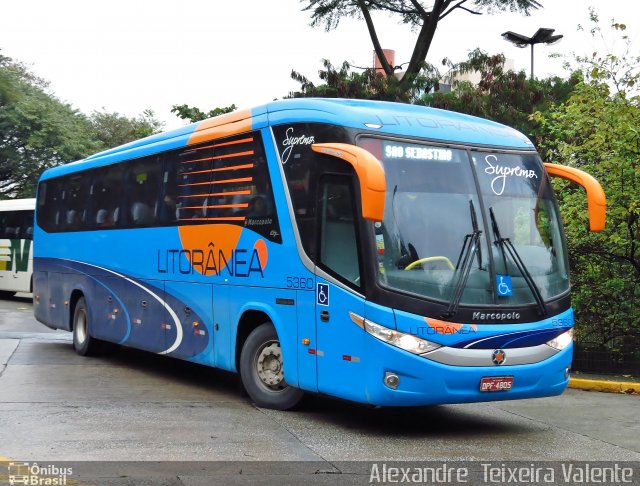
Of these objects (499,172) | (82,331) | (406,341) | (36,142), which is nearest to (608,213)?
Answer: (499,172)

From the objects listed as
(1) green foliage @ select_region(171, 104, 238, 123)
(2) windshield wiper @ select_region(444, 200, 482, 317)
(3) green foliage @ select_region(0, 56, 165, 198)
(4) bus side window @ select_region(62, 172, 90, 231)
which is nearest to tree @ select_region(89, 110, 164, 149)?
(3) green foliage @ select_region(0, 56, 165, 198)

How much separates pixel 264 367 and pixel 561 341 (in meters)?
3.17

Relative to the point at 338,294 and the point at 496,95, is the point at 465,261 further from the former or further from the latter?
the point at 496,95

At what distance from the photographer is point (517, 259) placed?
29.7 ft

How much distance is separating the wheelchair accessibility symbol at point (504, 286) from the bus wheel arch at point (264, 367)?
2.38 m

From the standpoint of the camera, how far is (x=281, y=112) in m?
10.0

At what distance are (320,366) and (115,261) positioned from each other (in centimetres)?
577

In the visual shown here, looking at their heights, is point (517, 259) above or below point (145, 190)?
below

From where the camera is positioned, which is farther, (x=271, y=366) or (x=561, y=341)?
(x=271, y=366)

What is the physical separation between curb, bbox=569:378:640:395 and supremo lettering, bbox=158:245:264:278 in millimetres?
5359

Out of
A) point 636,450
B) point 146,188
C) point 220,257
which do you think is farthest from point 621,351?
point 146,188

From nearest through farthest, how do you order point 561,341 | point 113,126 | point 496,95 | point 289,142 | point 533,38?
point 561,341, point 289,142, point 496,95, point 533,38, point 113,126

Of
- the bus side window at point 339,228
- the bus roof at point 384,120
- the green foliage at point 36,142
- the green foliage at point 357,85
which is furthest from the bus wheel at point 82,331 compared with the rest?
the green foliage at point 36,142

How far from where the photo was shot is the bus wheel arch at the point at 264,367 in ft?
32.8
